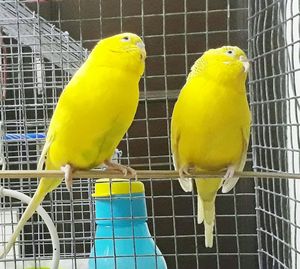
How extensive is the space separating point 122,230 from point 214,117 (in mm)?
286

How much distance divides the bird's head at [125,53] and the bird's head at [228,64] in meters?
0.09

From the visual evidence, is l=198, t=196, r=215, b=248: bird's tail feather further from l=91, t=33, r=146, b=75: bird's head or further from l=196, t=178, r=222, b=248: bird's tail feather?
l=91, t=33, r=146, b=75: bird's head

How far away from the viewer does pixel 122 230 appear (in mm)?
795

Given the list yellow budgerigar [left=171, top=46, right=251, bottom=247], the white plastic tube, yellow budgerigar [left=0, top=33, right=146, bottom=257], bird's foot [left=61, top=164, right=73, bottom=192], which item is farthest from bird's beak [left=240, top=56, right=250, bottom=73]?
the white plastic tube

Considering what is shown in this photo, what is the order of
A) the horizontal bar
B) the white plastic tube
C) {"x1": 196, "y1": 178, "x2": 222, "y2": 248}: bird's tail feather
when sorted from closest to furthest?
the horizontal bar, {"x1": 196, "y1": 178, "x2": 222, "y2": 248}: bird's tail feather, the white plastic tube

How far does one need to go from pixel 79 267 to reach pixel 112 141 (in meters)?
0.45

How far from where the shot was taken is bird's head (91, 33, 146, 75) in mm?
562

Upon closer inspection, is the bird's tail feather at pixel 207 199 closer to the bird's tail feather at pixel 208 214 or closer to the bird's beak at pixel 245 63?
the bird's tail feather at pixel 208 214

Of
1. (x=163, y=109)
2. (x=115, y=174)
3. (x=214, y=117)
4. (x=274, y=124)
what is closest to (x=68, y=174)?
(x=115, y=174)

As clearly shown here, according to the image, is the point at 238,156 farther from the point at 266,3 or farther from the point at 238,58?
the point at 266,3

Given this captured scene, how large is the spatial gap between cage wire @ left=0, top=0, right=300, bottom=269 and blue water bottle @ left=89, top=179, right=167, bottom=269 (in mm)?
39

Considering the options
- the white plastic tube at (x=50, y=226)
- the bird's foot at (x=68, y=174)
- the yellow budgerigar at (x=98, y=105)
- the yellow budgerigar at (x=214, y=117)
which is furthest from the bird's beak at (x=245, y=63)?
the white plastic tube at (x=50, y=226)

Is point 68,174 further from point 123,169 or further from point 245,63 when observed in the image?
point 245,63

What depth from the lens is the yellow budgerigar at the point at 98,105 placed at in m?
0.55
